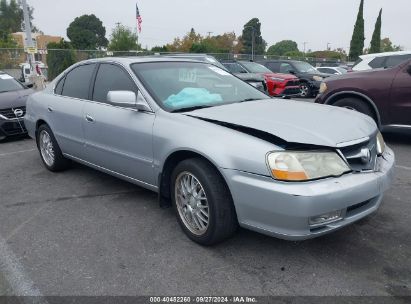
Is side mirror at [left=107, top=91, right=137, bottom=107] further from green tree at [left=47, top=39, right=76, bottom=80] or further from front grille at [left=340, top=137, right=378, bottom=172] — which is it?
green tree at [left=47, top=39, right=76, bottom=80]

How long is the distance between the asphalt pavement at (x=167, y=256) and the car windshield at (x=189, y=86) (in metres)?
1.18

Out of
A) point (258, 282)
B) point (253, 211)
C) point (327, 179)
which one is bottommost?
point (258, 282)

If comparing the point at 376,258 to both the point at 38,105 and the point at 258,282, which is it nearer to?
the point at 258,282

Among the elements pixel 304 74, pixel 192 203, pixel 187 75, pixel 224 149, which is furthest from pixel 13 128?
pixel 304 74

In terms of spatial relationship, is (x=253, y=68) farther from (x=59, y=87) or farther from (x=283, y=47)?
(x=283, y=47)

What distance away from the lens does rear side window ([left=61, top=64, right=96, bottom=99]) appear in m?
4.64

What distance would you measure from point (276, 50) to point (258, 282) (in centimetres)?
12070

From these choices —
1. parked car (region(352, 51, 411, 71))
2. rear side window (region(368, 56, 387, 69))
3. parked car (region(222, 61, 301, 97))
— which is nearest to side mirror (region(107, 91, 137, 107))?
parked car (region(352, 51, 411, 71))

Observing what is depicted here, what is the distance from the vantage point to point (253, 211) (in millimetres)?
2801

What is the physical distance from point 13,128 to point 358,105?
21.8 feet

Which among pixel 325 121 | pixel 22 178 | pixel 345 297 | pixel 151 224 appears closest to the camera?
pixel 345 297

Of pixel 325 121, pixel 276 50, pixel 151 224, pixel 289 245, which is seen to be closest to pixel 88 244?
pixel 151 224

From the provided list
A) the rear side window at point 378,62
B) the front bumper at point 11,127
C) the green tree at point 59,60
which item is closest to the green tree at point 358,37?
the green tree at point 59,60

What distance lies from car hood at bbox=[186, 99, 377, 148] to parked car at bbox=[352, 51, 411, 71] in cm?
513
